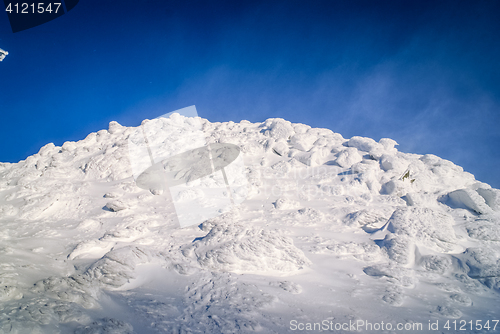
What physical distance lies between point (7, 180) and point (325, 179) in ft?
41.4

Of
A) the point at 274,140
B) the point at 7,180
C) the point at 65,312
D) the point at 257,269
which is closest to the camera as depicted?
the point at 65,312

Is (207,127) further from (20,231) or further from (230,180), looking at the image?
(20,231)

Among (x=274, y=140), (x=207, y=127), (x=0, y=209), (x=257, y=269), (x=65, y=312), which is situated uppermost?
(x=207, y=127)

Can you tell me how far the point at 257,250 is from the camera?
13.0 ft

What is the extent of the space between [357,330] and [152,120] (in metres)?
11.8

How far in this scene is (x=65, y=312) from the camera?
7.86ft

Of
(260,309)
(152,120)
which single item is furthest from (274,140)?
(260,309)

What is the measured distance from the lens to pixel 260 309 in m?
2.93

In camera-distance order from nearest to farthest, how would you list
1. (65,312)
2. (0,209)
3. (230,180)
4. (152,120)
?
(65,312) < (0,209) < (230,180) < (152,120)

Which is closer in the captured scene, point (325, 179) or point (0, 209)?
point (0, 209)

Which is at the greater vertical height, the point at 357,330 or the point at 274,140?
the point at 274,140

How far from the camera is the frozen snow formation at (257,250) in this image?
2801 mm

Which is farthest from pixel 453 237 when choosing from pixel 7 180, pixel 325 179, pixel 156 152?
pixel 7 180

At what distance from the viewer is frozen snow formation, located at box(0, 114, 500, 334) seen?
2.80 m
